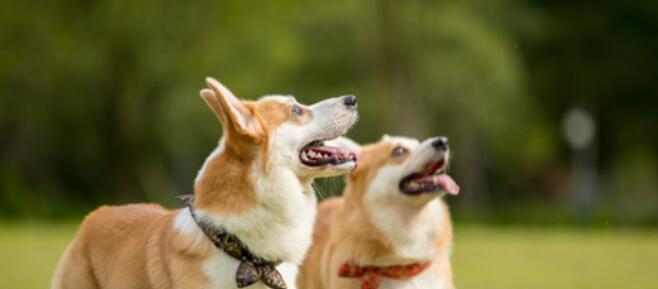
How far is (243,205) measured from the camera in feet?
17.3

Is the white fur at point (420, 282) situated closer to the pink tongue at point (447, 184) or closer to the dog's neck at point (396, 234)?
the dog's neck at point (396, 234)

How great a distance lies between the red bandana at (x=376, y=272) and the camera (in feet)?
23.4

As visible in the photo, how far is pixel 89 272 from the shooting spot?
6141 millimetres

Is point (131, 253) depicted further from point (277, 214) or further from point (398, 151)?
point (398, 151)

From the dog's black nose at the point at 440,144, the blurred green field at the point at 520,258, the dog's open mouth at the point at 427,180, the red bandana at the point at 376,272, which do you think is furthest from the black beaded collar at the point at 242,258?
the blurred green field at the point at 520,258

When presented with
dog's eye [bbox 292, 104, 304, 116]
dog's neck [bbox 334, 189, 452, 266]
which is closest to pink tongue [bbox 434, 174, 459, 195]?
dog's neck [bbox 334, 189, 452, 266]

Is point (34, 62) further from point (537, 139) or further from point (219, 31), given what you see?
point (537, 139)

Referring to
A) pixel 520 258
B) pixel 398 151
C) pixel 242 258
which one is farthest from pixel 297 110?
pixel 520 258

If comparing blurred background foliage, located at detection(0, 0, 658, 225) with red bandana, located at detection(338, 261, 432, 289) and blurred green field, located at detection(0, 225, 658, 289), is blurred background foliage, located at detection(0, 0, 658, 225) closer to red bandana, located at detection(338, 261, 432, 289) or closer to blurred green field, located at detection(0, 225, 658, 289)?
blurred green field, located at detection(0, 225, 658, 289)

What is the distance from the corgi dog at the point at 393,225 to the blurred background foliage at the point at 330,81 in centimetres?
1895

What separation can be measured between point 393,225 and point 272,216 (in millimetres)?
2079

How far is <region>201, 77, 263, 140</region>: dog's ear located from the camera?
522 cm

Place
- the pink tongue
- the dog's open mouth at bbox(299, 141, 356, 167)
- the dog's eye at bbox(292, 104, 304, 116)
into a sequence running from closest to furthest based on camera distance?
the dog's open mouth at bbox(299, 141, 356, 167)
the dog's eye at bbox(292, 104, 304, 116)
the pink tongue

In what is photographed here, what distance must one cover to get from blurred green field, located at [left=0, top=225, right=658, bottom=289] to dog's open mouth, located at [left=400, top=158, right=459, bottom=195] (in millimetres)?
3771
